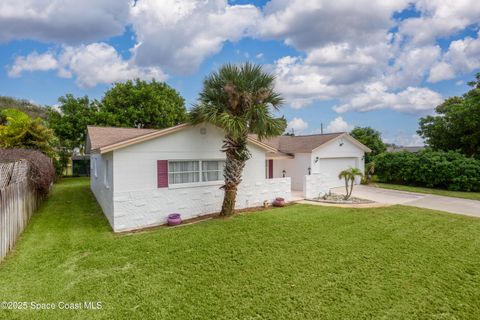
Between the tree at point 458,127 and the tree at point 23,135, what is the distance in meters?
30.7

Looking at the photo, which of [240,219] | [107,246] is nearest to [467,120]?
[240,219]

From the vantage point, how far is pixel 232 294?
5043mm

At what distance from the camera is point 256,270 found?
5.97 metres

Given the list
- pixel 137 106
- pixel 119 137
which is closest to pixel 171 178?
pixel 119 137

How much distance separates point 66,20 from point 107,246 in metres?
11.1

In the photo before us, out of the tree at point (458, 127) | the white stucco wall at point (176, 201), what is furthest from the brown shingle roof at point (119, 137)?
the tree at point (458, 127)

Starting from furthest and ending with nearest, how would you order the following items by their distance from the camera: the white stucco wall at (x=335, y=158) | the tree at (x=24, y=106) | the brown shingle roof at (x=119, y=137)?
the tree at (x=24, y=106) → the white stucco wall at (x=335, y=158) → the brown shingle roof at (x=119, y=137)

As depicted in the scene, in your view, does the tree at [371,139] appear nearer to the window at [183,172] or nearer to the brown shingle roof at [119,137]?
the brown shingle roof at [119,137]

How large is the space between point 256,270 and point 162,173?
18.4 ft

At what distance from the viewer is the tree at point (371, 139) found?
2532cm

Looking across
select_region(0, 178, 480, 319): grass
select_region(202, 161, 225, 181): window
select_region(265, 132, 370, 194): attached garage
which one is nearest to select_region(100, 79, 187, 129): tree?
select_region(265, 132, 370, 194): attached garage

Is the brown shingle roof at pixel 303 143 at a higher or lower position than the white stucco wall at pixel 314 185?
higher

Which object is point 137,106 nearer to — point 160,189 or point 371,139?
point 160,189

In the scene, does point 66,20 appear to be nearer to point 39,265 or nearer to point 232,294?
point 39,265
